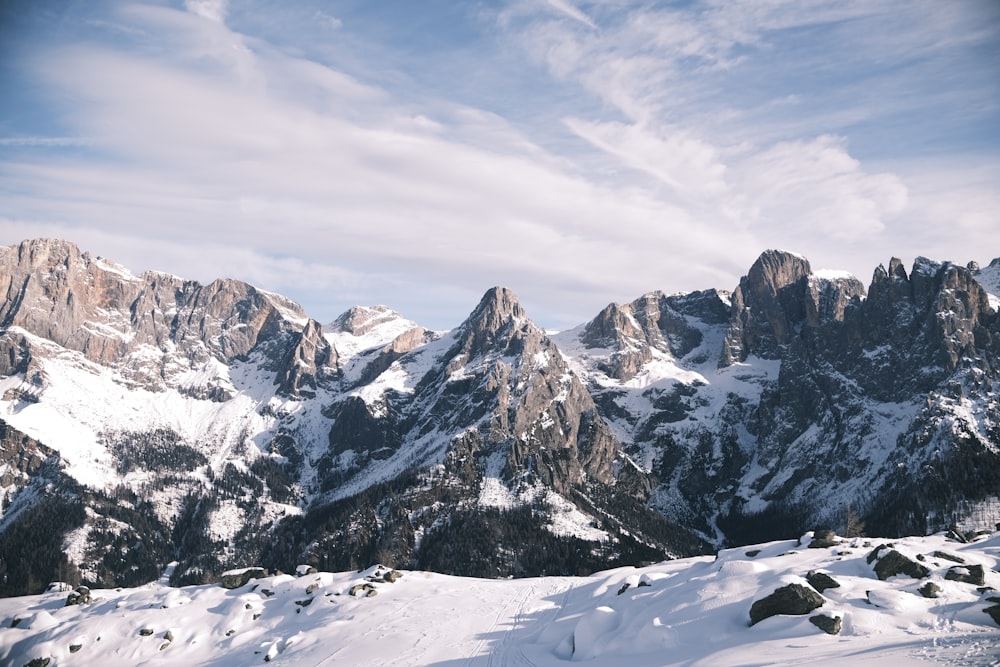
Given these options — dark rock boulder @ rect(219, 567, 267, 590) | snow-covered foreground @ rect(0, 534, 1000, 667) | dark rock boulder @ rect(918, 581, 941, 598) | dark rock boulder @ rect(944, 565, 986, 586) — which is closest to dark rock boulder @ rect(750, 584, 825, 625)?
snow-covered foreground @ rect(0, 534, 1000, 667)

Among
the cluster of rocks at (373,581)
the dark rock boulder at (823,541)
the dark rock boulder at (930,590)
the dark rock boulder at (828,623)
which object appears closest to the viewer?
the dark rock boulder at (828,623)

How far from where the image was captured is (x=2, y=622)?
3898 inches

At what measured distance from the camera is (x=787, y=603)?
47.7 m

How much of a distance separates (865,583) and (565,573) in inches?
6036

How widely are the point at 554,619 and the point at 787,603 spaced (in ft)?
104

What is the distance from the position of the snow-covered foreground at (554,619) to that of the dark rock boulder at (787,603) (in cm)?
67

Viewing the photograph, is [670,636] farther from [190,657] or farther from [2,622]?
[2,622]

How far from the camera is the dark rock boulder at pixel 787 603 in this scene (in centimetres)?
4709

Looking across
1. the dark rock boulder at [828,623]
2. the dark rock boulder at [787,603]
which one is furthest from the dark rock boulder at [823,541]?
the dark rock boulder at [828,623]

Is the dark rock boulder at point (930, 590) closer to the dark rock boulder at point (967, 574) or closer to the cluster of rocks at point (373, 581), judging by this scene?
the dark rock boulder at point (967, 574)

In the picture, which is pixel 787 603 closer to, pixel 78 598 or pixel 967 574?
pixel 967 574

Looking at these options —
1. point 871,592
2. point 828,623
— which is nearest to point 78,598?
point 828,623

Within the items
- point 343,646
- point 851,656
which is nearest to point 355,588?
point 343,646

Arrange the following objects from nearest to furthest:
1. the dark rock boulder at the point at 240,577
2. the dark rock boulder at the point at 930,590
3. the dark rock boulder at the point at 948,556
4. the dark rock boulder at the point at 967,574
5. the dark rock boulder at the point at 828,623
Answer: the dark rock boulder at the point at 828,623
the dark rock boulder at the point at 930,590
the dark rock boulder at the point at 967,574
the dark rock boulder at the point at 948,556
the dark rock boulder at the point at 240,577
